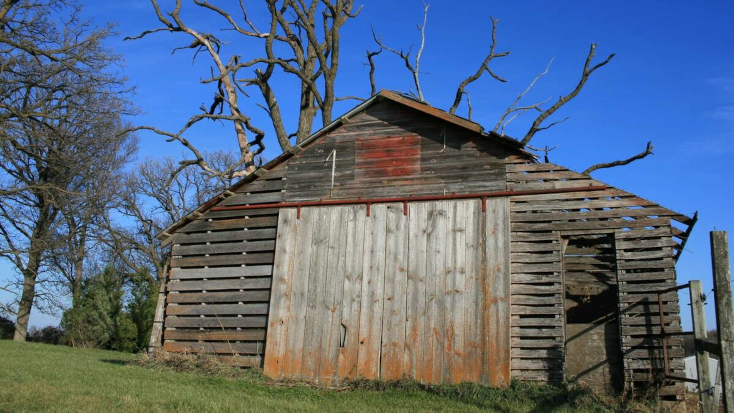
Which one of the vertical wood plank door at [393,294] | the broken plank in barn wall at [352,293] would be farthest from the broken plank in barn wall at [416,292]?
the broken plank in barn wall at [352,293]

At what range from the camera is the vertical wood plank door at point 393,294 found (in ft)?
37.5

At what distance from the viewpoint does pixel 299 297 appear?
12750mm

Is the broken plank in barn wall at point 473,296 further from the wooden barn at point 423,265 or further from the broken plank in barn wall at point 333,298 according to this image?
the broken plank in barn wall at point 333,298

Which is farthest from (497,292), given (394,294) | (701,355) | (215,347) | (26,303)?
(26,303)

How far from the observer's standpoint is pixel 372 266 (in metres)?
12.4

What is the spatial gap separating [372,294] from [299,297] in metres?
1.52

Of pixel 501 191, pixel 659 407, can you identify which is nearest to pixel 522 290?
pixel 501 191

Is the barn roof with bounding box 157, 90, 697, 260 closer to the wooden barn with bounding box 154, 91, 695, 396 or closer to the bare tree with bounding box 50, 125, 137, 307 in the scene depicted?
the wooden barn with bounding box 154, 91, 695, 396

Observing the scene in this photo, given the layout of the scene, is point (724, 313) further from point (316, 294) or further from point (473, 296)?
point (316, 294)

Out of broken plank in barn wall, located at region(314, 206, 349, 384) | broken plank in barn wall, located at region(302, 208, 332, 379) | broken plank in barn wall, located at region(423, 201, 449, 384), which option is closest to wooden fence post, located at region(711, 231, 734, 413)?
broken plank in barn wall, located at region(423, 201, 449, 384)

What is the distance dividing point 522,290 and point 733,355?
4763mm

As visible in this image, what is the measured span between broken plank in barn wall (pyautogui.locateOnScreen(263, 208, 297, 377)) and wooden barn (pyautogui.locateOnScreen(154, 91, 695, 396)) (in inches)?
1.1

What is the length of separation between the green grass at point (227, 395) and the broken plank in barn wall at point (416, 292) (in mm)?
441

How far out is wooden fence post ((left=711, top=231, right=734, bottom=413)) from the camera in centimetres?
666
